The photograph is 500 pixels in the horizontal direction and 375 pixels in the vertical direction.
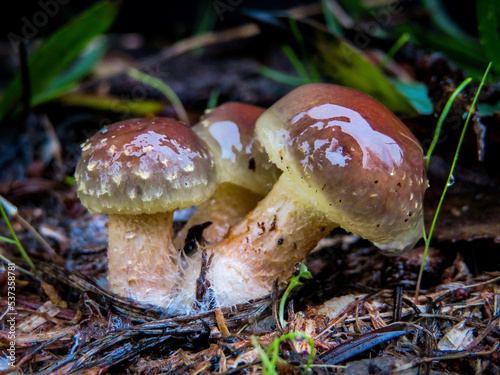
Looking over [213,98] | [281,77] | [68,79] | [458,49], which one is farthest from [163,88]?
[458,49]

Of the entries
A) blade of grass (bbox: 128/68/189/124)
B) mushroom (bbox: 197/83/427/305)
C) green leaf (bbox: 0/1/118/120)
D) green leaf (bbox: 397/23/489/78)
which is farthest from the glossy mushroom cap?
green leaf (bbox: 0/1/118/120)

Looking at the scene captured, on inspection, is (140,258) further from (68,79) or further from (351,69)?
(68,79)

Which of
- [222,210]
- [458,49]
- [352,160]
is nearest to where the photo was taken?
[352,160]

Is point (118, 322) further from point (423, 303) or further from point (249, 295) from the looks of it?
point (423, 303)

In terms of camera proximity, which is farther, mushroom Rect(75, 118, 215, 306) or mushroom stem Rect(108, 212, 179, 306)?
mushroom stem Rect(108, 212, 179, 306)

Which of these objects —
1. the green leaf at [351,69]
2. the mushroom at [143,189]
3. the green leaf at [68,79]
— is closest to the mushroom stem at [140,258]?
the mushroom at [143,189]

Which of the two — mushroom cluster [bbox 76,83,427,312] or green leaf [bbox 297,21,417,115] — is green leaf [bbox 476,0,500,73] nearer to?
green leaf [bbox 297,21,417,115]
